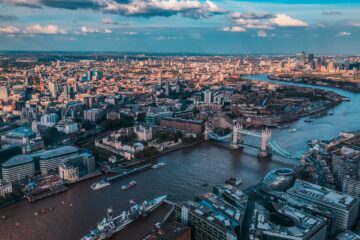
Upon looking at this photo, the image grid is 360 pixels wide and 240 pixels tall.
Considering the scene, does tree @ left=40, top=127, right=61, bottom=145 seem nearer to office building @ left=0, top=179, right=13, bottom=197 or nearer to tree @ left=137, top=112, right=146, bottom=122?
tree @ left=137, top=112, right=146, bottom=122

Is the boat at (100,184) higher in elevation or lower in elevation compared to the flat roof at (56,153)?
lower

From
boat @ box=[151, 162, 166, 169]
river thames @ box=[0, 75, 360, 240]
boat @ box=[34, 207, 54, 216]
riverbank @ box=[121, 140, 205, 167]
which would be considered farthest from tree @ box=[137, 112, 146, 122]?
boat @ box=[34, 207, 54, 216]

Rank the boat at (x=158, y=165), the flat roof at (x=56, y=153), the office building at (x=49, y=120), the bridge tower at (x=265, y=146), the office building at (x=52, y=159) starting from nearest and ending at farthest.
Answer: the office building at (x=52, y=159), the flat roof at (x=56, y=153), the boat at (x=158, y=165), the bridge tower at (x=265, y=146), the office building at (x=49, y=120)

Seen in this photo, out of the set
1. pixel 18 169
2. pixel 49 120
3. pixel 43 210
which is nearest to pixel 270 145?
pixel 43 210

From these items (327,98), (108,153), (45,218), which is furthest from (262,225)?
(327,98)

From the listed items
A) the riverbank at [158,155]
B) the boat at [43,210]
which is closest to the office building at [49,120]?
the riverbank at [158,155]

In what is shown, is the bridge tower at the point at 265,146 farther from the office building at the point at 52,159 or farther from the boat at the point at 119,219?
the office building at the point at 52,159
